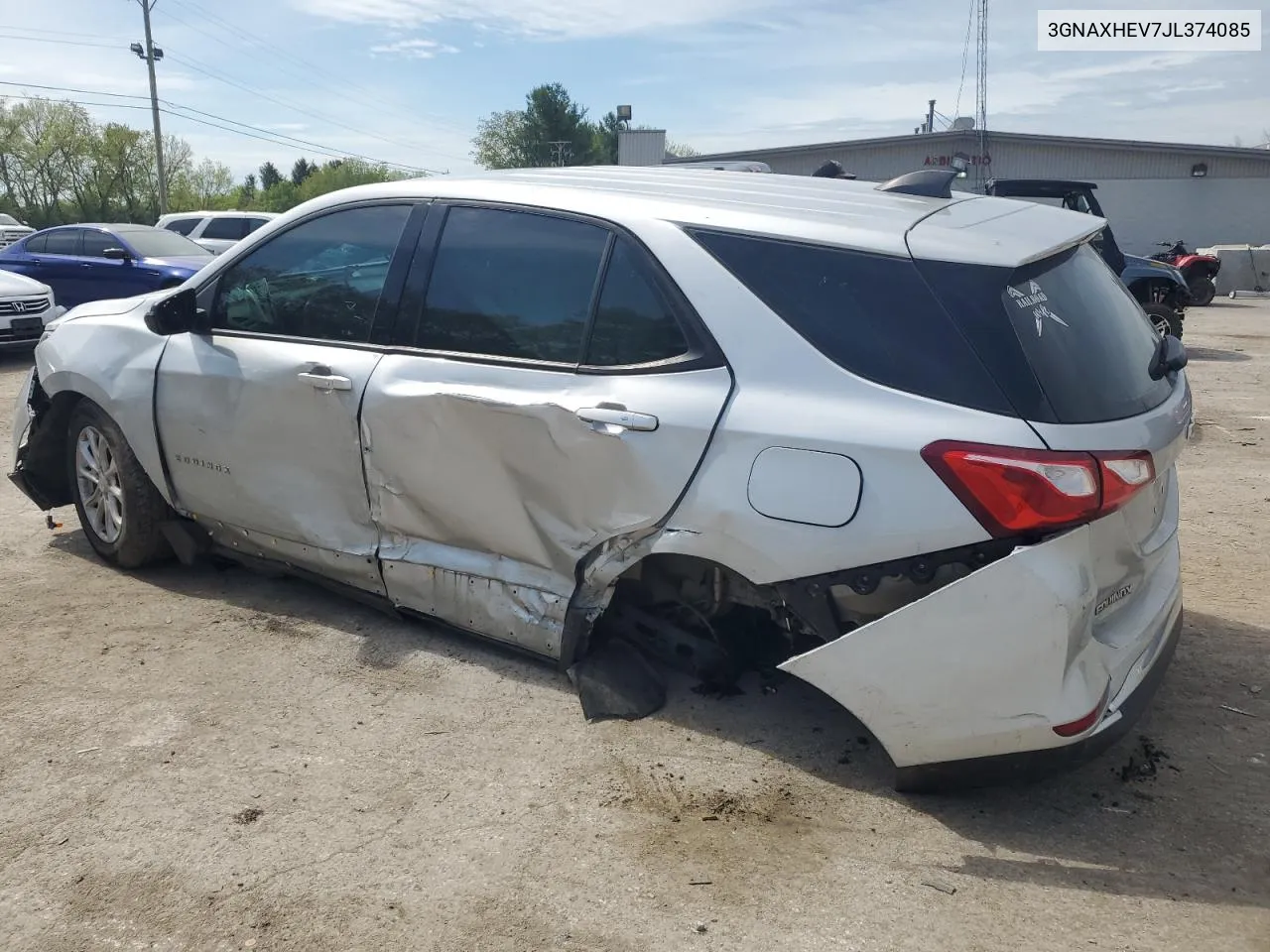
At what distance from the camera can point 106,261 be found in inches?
564

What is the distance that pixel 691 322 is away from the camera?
3227 mm

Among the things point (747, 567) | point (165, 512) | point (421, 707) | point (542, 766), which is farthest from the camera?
point (165, 512)

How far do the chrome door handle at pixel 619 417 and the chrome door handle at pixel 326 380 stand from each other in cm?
103

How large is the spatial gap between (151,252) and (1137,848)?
1448 centimetres

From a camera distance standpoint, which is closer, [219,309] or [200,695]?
[200,695]

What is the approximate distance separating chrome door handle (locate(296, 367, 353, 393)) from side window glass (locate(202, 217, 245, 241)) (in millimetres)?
17139

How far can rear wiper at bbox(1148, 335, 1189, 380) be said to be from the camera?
3.24 meters

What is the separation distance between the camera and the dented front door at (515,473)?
10.5ft

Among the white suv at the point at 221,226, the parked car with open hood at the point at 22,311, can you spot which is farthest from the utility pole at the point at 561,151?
the parked car with open hood at the point at 22,311

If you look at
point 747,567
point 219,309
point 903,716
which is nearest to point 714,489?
point 747,567

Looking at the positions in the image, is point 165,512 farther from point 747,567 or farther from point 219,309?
point 747,567

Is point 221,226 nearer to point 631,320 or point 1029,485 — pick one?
point 631,320

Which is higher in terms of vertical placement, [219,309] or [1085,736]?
[219,309]

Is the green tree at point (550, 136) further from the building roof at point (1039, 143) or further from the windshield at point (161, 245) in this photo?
the windshield at point (161, 245)
